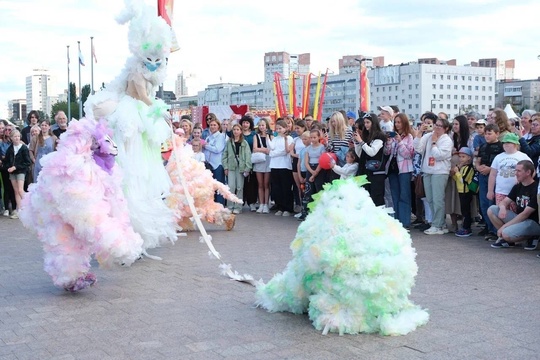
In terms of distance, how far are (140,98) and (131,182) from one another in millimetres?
1104

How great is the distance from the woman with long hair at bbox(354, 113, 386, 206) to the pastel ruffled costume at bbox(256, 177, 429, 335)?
16.9ft

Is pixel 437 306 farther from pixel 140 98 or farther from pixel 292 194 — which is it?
pixel 292 194

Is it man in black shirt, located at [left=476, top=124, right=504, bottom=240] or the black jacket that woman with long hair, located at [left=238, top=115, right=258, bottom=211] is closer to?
the black jacket

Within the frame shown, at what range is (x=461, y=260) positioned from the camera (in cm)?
808

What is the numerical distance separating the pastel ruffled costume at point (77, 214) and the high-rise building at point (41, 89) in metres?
165

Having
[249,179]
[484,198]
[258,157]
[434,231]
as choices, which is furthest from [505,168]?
[249,179]

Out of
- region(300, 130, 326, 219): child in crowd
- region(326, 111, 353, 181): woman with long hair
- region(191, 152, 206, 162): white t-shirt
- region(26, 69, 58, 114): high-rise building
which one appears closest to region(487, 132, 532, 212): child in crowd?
region(326, 111, 353, 181): woman with long hair

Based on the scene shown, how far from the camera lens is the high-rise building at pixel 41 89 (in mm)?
164125

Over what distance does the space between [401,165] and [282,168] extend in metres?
3.22

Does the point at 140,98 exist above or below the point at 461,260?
above

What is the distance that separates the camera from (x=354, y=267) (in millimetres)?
4938

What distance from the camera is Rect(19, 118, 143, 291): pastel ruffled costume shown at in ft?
19.9

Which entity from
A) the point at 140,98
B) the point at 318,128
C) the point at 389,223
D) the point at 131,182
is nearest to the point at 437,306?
the point at 389,223

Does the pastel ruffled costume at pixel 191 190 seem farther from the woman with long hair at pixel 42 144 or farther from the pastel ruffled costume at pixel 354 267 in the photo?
the pastel ruffled costume at pixel 354 267
